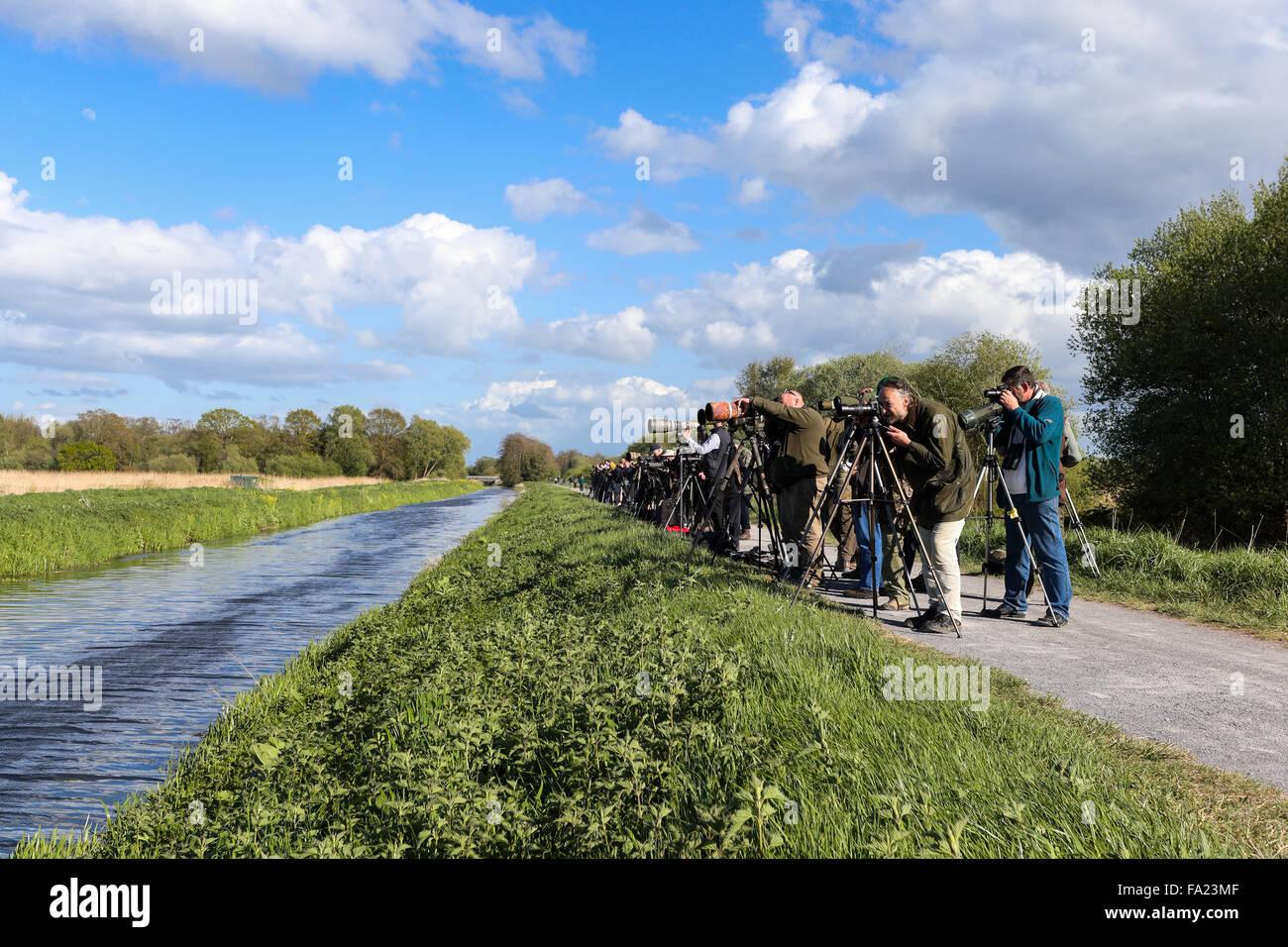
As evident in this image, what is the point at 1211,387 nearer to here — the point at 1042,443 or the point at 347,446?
the point at 1042,443

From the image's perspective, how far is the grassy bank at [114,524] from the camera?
1730 centimetres

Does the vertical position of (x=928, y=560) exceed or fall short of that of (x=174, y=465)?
it falls short

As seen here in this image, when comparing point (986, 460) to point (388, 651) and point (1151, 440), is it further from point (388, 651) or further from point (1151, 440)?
point (1151, 440)

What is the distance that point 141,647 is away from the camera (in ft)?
34.1

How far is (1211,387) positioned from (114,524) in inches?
1187

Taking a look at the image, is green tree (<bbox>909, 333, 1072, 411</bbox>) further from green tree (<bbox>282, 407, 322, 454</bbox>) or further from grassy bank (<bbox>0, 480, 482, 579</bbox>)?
green tree (<bbox>282, 407, 322, 454</bbox>)

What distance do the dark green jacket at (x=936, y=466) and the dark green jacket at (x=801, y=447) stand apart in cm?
173

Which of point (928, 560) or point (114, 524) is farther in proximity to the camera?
point (114, 524)

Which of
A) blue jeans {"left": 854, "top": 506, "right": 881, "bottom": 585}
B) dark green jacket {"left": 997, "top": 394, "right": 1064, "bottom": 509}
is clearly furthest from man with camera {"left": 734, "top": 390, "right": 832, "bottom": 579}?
dark green jacket {"left": 997, "top": 394, "right": 1064, "bottom": 509}

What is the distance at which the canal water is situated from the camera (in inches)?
243

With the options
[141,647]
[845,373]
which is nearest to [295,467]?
[845,373]

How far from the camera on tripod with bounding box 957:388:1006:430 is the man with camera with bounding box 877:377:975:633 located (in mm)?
114

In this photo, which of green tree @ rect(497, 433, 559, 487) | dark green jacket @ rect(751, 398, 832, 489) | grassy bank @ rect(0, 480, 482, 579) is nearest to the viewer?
dark green jacket @ rect(751, 398, 832, 489)

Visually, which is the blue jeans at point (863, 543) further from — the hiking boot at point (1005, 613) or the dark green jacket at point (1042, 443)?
the dark green jacket at point (1042, 443)
